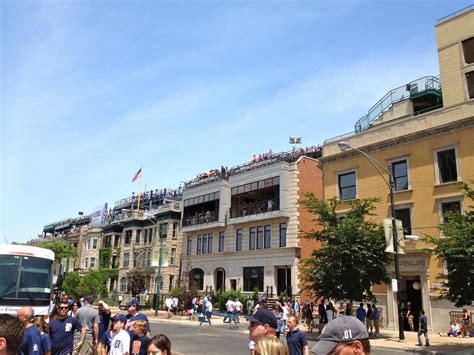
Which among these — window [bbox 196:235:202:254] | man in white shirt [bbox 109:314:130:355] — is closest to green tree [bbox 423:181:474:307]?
man in white shirt [bbox 109:314:130:355]

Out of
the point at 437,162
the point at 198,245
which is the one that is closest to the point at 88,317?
the point at 437,162

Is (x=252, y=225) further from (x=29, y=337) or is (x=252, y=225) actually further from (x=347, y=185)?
(x=29, y=337)

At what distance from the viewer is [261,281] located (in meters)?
40.0

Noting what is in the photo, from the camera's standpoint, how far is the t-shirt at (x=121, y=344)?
754 cm

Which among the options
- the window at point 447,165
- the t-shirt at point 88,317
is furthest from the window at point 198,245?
the t-shirt at point 88,317

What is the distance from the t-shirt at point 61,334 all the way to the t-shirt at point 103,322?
1.58 meters

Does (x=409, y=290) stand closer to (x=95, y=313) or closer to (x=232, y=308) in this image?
(x=232, y=308)

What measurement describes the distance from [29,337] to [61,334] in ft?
6.89

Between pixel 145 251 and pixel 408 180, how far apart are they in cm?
3758

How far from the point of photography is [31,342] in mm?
6957

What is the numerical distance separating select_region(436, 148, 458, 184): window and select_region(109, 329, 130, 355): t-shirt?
2418 centimetres

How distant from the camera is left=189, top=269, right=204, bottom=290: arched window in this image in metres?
46.6

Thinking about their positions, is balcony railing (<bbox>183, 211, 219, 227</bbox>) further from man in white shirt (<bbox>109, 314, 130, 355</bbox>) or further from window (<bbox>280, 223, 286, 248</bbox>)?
man in white shirt (<bbox>109, 314, 130, 355</bbox>)

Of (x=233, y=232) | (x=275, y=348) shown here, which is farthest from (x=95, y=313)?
(x=233, y=232)
